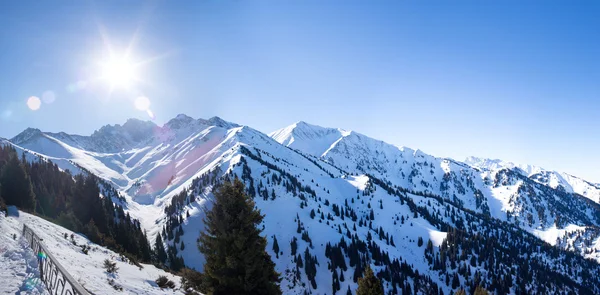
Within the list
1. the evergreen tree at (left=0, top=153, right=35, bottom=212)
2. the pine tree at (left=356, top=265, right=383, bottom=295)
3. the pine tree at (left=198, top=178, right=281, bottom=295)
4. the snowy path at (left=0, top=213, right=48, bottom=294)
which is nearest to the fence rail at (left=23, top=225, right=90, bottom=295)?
the snowy path at (left=0, top=213, right=48, bottom=294)

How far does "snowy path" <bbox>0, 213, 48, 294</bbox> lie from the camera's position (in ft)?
46.4

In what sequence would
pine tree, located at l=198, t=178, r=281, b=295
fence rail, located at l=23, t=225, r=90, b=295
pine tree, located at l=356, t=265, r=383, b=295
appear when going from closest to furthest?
1. fence rail, located at l=23, t=225, r=90, b=295
2. pine tree, located at l=198, t=178, r=281, b=295
3. pine tree, located at l=356, t=265, r=383, b=295

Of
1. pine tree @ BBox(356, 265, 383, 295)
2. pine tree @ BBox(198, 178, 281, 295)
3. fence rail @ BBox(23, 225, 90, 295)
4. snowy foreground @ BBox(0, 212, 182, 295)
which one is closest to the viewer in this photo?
fence rail @ BBox(23, 225, 90, 295)

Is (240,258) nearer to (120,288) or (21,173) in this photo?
(120,288)

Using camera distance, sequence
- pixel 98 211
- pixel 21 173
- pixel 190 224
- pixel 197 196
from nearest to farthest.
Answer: pixel 21 173, pixel 98 211, pixel 190 224, pixel 197 196

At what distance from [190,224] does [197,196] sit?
38.0 meters

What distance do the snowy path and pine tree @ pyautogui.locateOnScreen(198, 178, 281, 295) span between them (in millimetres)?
8923

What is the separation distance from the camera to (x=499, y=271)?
643 ft

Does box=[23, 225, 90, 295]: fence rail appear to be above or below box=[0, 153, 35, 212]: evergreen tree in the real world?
below

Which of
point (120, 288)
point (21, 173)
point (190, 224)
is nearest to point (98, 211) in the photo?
point (21, 173)

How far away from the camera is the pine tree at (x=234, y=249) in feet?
63.7

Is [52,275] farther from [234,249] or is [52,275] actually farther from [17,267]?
[234,249]

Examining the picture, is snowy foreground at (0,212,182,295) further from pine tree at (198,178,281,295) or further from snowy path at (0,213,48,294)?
pine tree at (198,178,281,295)

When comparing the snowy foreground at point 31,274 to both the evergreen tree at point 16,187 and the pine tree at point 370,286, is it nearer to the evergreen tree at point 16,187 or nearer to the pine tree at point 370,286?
the pine tree at point 370,286
